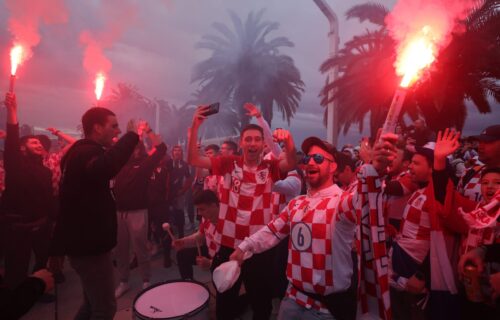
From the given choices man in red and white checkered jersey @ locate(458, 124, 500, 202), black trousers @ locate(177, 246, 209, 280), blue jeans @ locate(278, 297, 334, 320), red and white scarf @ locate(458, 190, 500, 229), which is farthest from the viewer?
black trousers @ locate(177, 246, 209, 280)

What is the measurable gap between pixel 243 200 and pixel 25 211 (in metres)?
3.18

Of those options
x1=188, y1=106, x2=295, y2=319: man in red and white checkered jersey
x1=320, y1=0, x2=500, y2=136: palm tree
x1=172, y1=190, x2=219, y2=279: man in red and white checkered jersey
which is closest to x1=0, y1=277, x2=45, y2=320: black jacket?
x1=188, y1=106, x2=295, y2=319: man in red and white checkered jersey

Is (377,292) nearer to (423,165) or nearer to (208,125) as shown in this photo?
(423,165)

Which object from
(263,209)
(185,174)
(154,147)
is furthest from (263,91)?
(263,209)

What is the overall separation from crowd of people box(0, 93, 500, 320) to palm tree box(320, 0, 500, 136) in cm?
700

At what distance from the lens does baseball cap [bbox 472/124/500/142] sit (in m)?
2.92

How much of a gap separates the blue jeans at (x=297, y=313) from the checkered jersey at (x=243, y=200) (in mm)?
890

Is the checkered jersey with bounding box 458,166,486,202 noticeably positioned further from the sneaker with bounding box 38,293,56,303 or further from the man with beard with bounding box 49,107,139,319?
the sneaker with bounding box 38,293,56,303

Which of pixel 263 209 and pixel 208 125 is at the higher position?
pixel 208 125

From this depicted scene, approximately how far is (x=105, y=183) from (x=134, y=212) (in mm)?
2057

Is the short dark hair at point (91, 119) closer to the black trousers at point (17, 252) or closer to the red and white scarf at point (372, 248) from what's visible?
the black trousers at point (17, 252)

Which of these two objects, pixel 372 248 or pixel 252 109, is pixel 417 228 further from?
pixel 252 109

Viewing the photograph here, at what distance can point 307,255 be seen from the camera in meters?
2.30

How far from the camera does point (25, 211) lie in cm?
426
